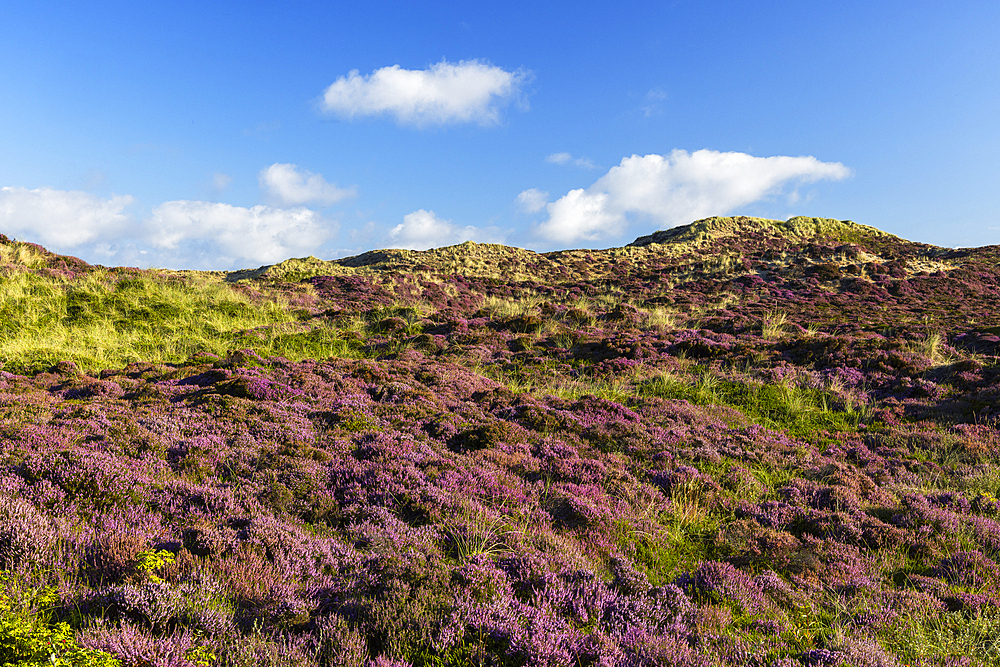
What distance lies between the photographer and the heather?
3734mm

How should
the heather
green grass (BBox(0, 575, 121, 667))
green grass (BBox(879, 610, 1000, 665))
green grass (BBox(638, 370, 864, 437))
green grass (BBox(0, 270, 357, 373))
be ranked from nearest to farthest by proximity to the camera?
green grass (BBox(0, 575, 121, 667)), the heather, green grass (BBox(879, 610, 1000, 665)), green grass (BBox(638, 370, 864, 437)), green grass (BBox(0, 270, 357, 373))

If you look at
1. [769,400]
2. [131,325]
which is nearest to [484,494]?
[769,400]

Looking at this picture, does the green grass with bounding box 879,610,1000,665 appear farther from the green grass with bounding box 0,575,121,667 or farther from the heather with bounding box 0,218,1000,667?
the green grass with bounding box 0,575,121,667

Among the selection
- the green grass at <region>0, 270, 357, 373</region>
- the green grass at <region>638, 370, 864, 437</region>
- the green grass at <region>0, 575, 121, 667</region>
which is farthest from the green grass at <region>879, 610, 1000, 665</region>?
the green grass at <region>0, 270, 357, 373</region>

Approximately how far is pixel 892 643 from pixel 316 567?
5.32 metres

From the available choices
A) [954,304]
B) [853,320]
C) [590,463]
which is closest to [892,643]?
[590,463]

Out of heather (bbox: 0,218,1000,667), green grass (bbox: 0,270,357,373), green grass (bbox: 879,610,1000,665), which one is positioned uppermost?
green grass (bbox: 0,270,357,373)

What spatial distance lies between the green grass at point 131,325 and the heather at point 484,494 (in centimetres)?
15

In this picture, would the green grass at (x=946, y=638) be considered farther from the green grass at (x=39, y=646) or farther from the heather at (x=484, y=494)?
the green grass at (x=39, y=646)

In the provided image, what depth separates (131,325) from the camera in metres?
15.2

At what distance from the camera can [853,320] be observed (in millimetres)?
22734

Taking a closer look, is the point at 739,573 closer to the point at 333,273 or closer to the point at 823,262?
the point at 333,273

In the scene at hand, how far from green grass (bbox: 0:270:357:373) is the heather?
15 centimetres

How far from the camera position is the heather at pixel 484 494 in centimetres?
373
